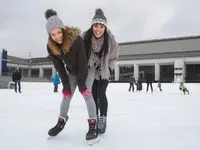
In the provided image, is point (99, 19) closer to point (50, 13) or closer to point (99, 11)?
point (99, 11)

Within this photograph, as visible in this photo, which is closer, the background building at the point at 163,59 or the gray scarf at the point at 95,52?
the gray scarf at the point at 95,52

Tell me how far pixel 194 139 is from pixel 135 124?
0.82m

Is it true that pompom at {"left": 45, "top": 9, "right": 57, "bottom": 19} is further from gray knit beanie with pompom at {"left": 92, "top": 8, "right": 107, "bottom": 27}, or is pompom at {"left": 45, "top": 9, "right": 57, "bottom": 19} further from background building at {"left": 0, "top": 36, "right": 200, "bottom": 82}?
background building at {"left": 0, "top": 36, "right": 200, "bottom": 82}

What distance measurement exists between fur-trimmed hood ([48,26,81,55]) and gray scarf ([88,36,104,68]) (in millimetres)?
236

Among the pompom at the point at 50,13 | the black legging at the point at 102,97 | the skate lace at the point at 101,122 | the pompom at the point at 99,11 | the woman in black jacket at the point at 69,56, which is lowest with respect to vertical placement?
the skate lace at the point at 101,122

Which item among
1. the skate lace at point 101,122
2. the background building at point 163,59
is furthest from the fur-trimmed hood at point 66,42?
the background building at point 163,59

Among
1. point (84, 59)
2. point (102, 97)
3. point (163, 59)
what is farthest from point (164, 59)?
point (84, 59)

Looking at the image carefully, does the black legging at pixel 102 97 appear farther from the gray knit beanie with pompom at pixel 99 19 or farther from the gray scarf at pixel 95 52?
the gray knit beanie with pompom at pixel 99 19

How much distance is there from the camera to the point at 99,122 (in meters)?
2.12

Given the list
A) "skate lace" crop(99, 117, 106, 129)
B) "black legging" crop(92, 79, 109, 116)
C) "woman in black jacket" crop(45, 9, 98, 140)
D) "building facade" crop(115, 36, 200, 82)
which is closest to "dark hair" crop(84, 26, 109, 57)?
"woman in black jacket" crop(45, 9, 98, 140)

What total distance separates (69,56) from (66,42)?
0.39 feet

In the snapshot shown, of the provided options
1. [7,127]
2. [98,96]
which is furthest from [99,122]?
[7,127]

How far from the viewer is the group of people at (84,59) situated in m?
1.83

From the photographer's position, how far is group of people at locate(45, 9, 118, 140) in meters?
1.83
